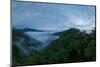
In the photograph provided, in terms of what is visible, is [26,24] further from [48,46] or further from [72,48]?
[72,48]

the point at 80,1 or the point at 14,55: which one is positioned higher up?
the point at 80,1

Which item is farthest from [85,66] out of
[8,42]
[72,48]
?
[8,42]

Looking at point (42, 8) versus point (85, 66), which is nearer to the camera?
point (42, 8)

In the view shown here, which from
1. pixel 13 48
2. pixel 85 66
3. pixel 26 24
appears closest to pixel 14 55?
pixel 13 48

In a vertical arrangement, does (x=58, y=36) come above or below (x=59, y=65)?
above

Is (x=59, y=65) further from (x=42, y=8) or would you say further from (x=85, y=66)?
(x=42, y=8)

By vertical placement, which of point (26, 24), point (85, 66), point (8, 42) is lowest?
point (85, 66)
